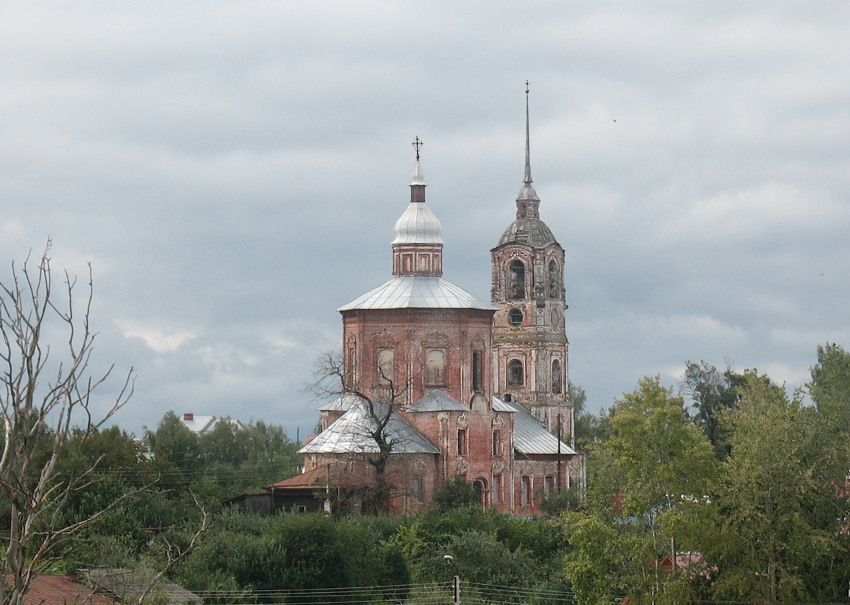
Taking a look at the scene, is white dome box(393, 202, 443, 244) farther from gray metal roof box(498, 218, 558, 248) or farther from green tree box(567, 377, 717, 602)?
green tree box(567, 377, 717, 602)

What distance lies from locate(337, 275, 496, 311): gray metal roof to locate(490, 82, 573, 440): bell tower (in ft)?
51.5

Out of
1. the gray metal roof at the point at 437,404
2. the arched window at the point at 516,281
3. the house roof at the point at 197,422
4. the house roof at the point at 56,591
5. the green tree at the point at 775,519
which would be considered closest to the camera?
the house roof at the point at 56,591

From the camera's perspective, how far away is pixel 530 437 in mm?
62812

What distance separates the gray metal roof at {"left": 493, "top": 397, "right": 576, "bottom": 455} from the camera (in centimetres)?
6072

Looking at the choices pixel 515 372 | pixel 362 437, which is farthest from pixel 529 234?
pixel 362 437

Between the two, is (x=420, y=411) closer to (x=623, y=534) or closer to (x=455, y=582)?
(x=455, y=582)

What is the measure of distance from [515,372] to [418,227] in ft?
55.7

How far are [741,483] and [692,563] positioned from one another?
2.16 meters

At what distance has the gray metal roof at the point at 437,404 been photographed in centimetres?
5644

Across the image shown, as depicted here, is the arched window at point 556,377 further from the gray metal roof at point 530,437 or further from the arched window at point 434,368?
the arched window at point 434,368

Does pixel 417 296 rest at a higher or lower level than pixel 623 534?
higher

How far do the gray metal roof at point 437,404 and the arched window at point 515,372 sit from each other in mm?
18625

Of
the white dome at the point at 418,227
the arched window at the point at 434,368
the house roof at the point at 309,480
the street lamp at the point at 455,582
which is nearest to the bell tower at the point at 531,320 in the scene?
the white dome at the point at 418,227

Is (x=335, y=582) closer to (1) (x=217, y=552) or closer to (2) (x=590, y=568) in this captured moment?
(1) (x=217, y=552)
